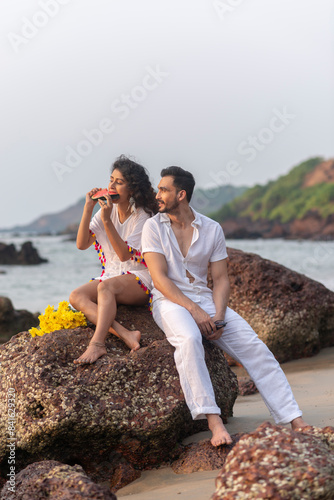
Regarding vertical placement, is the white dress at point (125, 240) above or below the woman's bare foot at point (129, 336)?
above

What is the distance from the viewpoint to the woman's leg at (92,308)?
4863mm

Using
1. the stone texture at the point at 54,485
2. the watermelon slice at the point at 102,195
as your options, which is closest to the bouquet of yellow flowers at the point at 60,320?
the watermelon slice at the point at 102,195

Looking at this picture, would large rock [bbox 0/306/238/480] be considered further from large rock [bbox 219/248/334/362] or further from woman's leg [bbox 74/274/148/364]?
large rock [bbox 219/248/334/362]

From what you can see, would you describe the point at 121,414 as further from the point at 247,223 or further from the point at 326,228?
the point at 247,223

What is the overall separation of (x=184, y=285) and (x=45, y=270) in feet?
76.5

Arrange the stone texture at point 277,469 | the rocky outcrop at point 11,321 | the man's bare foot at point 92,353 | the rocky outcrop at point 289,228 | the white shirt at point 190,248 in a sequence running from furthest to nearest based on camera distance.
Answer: the rocky outcrop at point 289,228, the rocky outcrop at point 11,321, the white shirt at point 190,248, the man's bare foot at point 92,353, the stone texture at point 277,469

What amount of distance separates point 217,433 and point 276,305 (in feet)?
14.7

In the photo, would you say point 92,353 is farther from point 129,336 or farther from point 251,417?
point 251,417

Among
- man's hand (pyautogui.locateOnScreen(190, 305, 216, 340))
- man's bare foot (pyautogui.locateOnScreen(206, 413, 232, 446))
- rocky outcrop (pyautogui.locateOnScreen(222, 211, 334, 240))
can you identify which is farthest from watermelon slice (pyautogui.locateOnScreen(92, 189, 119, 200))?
rocky outcrop (pyautogui.locateOnScreen(222, 211, 334, 240))

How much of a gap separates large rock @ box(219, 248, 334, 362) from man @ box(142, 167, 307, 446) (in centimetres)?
355

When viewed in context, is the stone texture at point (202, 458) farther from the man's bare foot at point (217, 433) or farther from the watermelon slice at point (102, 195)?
the watermelon slice at point (102, 195)

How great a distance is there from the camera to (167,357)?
15.2 feet

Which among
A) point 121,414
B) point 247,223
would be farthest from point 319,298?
point 247,223

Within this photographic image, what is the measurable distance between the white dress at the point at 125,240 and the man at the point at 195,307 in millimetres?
338
